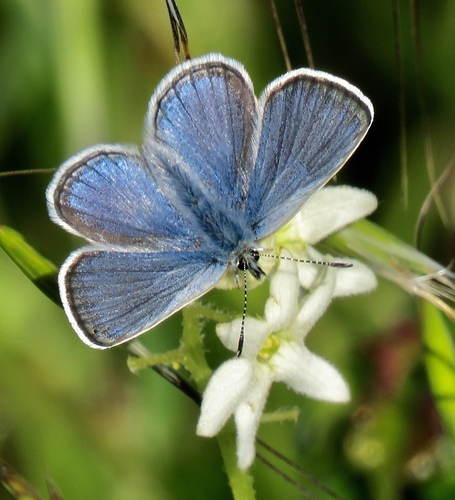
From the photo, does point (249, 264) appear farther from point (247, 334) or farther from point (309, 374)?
point (309, 374)

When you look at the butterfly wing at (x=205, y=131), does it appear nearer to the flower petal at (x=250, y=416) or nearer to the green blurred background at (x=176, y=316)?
the flower petal at (x=250, y=416)

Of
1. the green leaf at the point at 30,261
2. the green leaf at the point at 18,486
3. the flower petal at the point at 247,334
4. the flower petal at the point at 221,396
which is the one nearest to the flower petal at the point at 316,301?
the flower petal at the point at 247,334

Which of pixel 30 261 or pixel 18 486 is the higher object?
pixel 30 261

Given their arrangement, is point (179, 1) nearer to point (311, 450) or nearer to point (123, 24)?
point (123, 24)

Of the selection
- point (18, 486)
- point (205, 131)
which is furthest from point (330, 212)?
point (18, 486)

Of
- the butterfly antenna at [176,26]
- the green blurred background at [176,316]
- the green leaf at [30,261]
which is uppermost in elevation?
the butterfly antenna at [176,26]

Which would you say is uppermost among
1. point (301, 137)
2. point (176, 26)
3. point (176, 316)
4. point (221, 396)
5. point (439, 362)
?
point (176, 26)

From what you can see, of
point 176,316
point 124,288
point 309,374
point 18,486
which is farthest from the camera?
point 176,316
